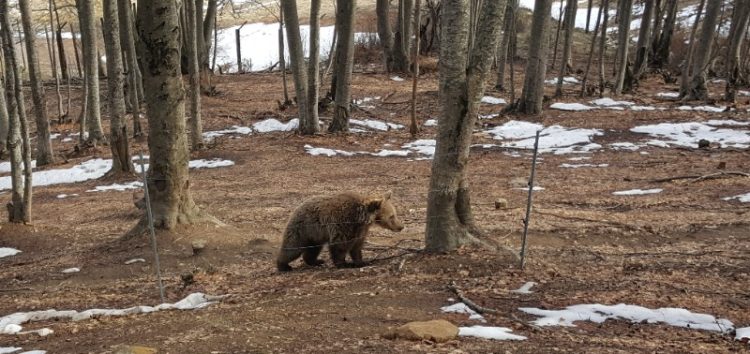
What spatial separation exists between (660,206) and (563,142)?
22.9ft

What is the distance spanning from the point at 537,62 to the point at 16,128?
49.8 ft

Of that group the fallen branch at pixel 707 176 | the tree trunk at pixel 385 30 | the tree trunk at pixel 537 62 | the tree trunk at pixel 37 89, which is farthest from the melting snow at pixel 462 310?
the tree trunk at pixel 385 30

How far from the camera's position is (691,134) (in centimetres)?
1571

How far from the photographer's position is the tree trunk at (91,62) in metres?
15.4

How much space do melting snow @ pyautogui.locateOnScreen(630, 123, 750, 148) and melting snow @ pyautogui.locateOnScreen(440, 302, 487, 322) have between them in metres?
12.4

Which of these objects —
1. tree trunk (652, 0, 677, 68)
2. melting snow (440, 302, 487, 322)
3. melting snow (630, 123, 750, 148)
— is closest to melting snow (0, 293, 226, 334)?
melting snow (440, 302, 487, 322)

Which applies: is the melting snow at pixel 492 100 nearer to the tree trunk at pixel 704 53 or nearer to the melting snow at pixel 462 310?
the tree trunk at pixel 704 53

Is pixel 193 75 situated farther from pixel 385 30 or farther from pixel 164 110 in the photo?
pixel 385 30

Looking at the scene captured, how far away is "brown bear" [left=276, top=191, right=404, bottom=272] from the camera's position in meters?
6.67

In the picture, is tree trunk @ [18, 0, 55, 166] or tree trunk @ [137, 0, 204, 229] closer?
tree trunk @ [137, 0, 204, 229]

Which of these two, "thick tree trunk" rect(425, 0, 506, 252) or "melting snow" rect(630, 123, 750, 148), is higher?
"thick tree trunk" rect(425, 0, 506, 252)

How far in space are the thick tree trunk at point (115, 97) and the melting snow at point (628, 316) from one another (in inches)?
465

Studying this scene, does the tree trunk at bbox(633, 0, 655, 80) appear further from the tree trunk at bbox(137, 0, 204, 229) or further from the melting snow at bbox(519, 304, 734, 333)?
the melting snow at bbox(519, 304, 734, 333)

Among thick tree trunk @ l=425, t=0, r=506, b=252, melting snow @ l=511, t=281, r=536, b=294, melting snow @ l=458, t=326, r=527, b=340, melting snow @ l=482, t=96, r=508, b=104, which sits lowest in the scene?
melting snow @ l=511, t=281, r=536, b=294
